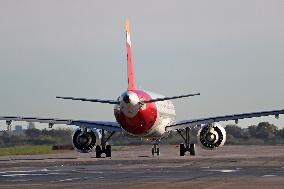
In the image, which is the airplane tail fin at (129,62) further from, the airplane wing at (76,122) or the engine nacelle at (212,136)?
the engine nacelle at (212,136)

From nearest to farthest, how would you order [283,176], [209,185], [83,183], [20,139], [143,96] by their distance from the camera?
[209,185] < [83,183] < [283,176] < [143,96] < [20,139]

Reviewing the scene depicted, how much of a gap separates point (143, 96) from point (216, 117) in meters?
7.93

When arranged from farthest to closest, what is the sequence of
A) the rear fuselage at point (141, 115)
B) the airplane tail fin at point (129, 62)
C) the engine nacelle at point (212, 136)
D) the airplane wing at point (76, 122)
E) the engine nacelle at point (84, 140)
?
the airplane wing at point (76, 122)
the engine nacelle at point (84, 140)
the engine nacelle at point (212, 136)
the airplane tail fin at point (129, 62)
the rear fuselage at point (141, 115)

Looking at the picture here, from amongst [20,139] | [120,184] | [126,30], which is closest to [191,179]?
[120,184]

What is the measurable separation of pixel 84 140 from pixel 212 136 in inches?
398

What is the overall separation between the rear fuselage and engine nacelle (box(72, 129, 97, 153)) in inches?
135

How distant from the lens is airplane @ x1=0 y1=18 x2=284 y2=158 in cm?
5478

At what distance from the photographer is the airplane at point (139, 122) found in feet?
180

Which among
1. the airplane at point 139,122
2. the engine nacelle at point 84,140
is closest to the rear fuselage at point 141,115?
the airplane at point 139,122

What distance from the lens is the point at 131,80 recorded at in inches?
2304

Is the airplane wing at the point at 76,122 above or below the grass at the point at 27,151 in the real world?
above

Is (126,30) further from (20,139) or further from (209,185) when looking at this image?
(20,139)

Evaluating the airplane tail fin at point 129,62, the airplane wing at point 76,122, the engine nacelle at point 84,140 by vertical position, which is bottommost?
the engine nacelle at point 84,140

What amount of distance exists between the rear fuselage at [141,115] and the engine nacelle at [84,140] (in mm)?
3418
